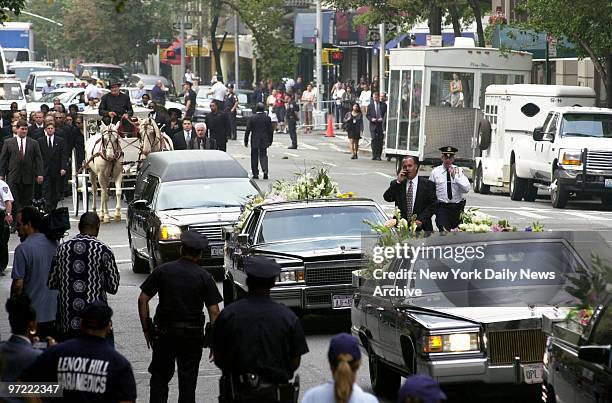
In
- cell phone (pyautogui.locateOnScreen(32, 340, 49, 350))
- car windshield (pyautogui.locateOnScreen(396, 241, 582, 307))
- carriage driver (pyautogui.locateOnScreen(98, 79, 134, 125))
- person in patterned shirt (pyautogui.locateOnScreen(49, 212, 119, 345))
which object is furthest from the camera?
carriage driver (pyautogui.locateOnScreen(98, 79, 134, 125))

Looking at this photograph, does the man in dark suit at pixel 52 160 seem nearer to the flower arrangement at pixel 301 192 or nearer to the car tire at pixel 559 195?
the flower arrangement at pixel 301 192

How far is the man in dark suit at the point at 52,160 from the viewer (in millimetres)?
28906

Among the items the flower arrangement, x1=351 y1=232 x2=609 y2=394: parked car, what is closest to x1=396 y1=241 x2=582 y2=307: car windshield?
x1=351 y1=232 x2=609 y2=394: parked car

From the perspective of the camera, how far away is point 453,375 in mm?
11078

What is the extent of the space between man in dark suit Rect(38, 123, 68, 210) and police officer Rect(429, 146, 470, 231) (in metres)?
12.3

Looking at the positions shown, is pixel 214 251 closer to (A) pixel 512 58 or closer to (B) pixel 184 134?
(B) pixel 184 134

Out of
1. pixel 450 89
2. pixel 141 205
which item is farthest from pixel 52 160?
pixel 450 89

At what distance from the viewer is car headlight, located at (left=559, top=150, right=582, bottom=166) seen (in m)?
31.2

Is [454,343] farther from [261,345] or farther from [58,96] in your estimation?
[58,96]

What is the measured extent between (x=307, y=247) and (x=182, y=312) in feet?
18.0

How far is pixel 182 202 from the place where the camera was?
21.9 meters

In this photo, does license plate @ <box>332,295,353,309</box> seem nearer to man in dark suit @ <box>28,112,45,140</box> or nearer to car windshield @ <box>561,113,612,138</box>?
Answer: man in dark suit @ <box>28,112,45,140</box>

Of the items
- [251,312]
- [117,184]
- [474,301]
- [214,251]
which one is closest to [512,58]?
[117,184]

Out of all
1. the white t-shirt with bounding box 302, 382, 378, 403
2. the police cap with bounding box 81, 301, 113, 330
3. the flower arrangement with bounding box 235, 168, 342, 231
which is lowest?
the flower arrangement with bounding box 235, 168, 342, 231
